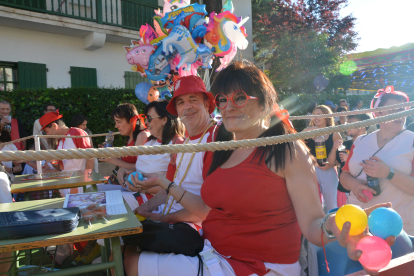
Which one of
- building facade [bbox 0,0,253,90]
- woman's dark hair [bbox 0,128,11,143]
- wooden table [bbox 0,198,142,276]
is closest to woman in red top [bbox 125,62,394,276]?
wooden table [bbox 0,198,142,276]

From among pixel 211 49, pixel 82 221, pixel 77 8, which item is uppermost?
pixel 77 8

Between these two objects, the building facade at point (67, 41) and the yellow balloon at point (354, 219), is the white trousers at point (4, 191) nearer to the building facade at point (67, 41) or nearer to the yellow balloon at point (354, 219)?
the yellow balloon at point (354, 219)

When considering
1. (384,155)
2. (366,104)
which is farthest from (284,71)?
(384,155)

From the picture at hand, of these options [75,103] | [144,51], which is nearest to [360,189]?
[144,51]

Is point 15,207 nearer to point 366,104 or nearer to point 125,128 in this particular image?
point 125,128

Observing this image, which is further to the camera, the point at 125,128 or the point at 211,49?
the point at 125,128

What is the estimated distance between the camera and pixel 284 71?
50.2ft

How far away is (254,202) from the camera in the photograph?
55.8 inches

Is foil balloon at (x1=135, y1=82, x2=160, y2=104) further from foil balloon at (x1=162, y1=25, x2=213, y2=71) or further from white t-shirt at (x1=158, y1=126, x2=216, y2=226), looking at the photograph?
white t-shirt at (x1=158, y1=126, x2=216, y2=226)

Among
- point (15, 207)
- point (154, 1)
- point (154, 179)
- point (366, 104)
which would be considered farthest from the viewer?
point (366, 104)

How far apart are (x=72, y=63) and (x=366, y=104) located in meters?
13.7

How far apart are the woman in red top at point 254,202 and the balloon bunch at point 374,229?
9.6 inches

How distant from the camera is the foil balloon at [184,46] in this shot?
265 centimetres

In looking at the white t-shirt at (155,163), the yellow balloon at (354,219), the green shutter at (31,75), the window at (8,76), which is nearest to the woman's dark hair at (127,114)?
the white t-shirt at (155,163)
